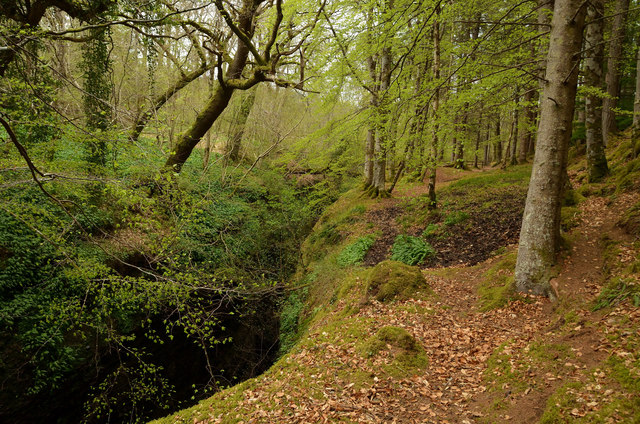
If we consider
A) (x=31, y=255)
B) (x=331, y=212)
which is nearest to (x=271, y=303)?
(x=331, y=212)

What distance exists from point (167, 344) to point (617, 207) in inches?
469

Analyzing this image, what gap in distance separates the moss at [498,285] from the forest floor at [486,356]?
3 cm

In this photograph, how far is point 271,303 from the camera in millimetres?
11648

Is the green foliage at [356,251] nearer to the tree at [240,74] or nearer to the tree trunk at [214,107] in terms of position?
the tree at [240,74]

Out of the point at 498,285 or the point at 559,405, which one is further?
the point at 498,285

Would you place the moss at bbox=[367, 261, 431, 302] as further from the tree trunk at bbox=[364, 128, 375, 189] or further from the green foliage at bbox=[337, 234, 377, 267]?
the tree trunk at bbox=[364, 128, 375, 189]

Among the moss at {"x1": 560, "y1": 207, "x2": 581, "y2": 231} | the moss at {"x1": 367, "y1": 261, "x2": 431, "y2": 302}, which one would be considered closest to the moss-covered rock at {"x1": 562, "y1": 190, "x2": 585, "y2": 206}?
the moss at {"x1": 560, "y1": 207, "x2": 581, "y2": 231}

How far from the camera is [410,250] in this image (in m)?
8.83

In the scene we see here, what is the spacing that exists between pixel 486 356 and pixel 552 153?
3.12 m

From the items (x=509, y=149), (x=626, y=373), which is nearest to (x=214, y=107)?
(x=626, y=373)

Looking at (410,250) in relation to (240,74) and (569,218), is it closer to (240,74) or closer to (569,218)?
(569,218)

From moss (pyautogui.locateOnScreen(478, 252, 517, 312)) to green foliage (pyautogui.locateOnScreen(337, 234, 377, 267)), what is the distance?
12.9 ft

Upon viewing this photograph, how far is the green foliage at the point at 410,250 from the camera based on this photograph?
27.8 ft

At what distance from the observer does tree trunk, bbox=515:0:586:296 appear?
14.8ft
